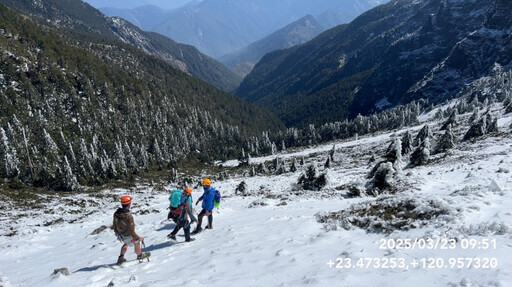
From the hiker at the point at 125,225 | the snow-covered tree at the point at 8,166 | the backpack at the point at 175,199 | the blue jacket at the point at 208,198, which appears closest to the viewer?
the hiker at the point at 125,225

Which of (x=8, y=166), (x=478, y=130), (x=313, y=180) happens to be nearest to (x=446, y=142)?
(x=478, y=130)

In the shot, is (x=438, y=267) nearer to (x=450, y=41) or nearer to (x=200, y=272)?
(x=200, y=272)

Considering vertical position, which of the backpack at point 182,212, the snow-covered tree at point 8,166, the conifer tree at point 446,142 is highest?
the snow-covered tree at point 8,166

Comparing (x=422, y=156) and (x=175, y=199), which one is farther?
(x=422, y=156)

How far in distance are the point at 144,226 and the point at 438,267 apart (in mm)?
17955

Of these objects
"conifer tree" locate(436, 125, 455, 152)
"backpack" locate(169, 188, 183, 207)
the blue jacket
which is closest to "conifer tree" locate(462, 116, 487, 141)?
"conifer tree" locate(436, 125, 455, 152)

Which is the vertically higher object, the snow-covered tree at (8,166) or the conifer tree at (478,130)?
the snow-covered tree at (8,166)

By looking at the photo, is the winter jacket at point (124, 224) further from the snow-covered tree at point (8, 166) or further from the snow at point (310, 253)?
the snow-covered tree at point (8, 166)

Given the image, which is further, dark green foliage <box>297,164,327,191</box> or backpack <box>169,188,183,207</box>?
dark green foliage <box>297,164,327,191</box>

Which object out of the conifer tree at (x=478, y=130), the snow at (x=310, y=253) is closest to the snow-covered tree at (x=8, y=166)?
the snow at (x=310, y=253)

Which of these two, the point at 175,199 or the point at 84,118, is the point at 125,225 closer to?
the point at 175,199

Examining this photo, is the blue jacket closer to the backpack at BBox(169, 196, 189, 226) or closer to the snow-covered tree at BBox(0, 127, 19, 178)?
the backpack at BBox(169, 196, 189, 226)

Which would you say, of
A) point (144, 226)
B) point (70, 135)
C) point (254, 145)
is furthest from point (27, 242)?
point (254, 145)

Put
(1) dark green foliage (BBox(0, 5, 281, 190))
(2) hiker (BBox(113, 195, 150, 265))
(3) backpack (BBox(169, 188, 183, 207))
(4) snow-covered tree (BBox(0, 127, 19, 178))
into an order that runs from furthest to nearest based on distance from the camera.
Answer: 1. (1) dark green foliage (BBox(0, 5, 281, 190))
2. (4) snow-covered tree (BBox(0, 127, 19, 178))
3. (3) backpack (BBox(169, 188, 183, 207))
4. (2) hiker (BBox(113, 195, 150, 265))
